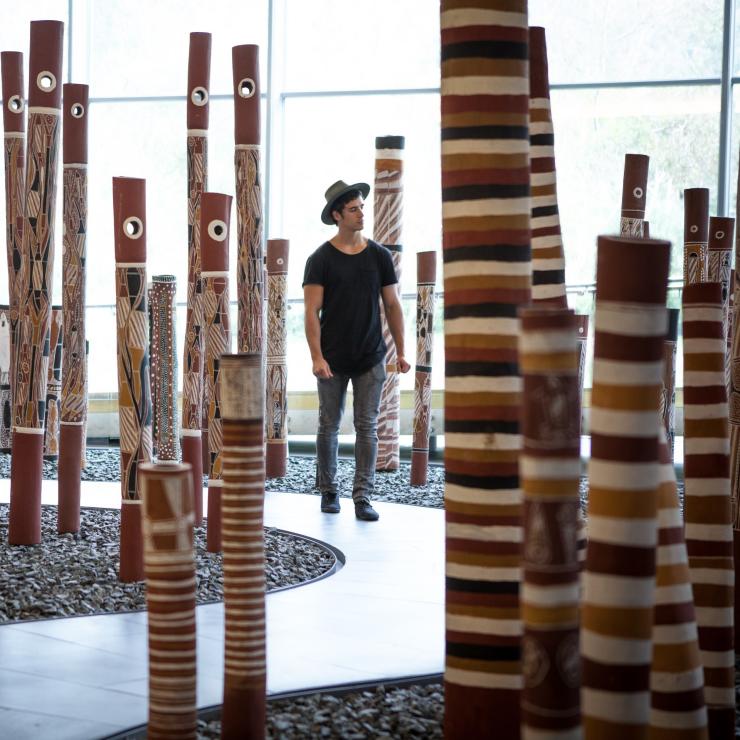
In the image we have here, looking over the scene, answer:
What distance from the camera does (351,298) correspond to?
5.58 meters

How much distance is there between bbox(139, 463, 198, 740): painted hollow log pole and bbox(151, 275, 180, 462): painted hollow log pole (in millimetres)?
2002

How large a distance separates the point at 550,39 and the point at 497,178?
8827 mm

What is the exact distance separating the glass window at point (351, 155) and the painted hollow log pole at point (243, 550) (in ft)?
28.1

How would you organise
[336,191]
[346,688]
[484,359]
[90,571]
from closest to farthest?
[484,359], [346,688], [90,571], [336,191]

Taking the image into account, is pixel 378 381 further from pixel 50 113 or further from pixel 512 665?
pixel 512 665

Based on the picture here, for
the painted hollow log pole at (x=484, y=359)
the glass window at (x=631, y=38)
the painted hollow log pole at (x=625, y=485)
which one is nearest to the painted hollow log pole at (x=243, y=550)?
the painted hollow log pole at (x=484, y=359)

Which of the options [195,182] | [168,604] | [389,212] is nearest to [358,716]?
[168,604]

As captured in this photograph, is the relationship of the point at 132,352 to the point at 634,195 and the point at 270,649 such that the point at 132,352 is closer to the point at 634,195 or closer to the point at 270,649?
the point at 270,649

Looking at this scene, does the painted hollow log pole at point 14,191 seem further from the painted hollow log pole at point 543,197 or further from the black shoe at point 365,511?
the painted hollow log pole at point 543,197

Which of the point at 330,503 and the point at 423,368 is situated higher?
the point at 423,368

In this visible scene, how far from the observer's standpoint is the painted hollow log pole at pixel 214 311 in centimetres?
412

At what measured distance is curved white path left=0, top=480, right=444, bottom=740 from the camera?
2.59 meters

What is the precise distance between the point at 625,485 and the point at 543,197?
1.03 meters

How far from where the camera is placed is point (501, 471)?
1711mm
